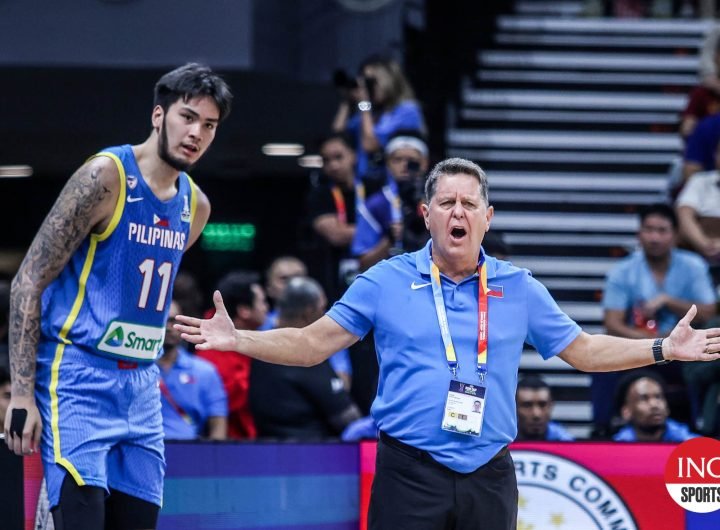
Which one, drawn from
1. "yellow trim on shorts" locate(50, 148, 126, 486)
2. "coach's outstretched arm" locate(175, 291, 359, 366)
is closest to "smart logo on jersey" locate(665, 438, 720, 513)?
"coach's outstretched arm" locate(175, 291, 359, 366)

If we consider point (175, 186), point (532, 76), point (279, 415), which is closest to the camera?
point (175, 186)

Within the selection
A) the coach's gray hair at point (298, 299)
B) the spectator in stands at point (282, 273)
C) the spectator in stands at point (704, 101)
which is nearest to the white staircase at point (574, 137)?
the spectator in stands at point (704, 101)

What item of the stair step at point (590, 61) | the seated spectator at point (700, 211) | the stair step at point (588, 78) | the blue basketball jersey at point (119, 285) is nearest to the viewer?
the blue basketball jersey at point (119, 285)

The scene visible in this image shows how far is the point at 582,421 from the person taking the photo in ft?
35.0

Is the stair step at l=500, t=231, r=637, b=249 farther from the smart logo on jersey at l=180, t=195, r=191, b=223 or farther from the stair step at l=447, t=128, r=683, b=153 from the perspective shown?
the smart logo on jersey at l=180, t=195, r=191, b=223

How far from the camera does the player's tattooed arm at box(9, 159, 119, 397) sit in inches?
198

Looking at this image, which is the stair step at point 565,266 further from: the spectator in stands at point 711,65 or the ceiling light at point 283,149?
the ceiling light at point 283,149

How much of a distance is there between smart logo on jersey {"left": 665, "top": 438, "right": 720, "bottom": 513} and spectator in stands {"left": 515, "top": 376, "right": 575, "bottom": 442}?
4.15 feet

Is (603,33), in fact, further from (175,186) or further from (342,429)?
(175,186)

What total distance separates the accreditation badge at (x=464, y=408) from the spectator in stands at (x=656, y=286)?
434 cm

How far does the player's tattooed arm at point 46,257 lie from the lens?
504 cm

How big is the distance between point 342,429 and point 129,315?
3.04 m

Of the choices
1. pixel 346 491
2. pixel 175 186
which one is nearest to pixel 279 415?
pixel 346 491

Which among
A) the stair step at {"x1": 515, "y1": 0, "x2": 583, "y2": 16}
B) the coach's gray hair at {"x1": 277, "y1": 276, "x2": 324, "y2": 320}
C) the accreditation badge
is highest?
the stair step at {"x1": 515, "y1": 0, "x2": 583, "y2": 16}
